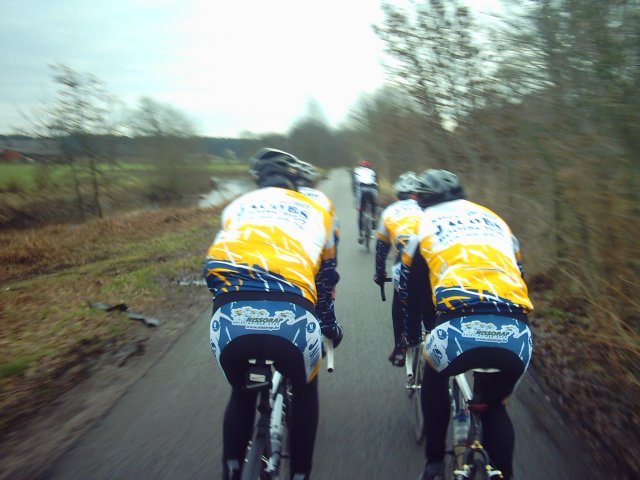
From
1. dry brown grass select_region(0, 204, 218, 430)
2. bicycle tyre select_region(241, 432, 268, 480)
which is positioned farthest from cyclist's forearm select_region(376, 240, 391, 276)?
dry brown grass select_region(0, 204, 218, 430)

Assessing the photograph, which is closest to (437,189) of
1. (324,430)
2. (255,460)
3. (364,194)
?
(255,460)

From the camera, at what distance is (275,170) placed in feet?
8.50

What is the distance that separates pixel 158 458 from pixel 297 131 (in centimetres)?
4858

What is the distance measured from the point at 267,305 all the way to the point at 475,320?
3.25 feet

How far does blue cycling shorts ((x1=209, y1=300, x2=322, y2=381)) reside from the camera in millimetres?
2029

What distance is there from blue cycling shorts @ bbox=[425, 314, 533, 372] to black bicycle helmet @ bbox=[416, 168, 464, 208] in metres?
0.84

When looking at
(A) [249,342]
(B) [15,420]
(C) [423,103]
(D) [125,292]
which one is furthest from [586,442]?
(C) [423,103]

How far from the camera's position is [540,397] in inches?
157

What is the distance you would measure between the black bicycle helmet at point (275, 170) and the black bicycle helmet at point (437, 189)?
79cm

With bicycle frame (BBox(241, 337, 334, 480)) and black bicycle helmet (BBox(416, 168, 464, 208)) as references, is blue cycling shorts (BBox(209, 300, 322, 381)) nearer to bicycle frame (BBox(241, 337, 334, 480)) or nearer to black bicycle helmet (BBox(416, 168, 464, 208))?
bicycle frame (BBox(241, 337, 334, 480))

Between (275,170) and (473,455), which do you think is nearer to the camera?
(473,455)

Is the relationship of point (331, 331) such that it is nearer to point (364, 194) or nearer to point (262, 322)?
point (262, 322)

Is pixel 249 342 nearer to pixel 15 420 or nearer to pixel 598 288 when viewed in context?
pixel 15 420

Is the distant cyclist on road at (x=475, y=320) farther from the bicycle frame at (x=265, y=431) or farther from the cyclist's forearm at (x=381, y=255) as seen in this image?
the cyclist's forearm at (x=381, y=255)
